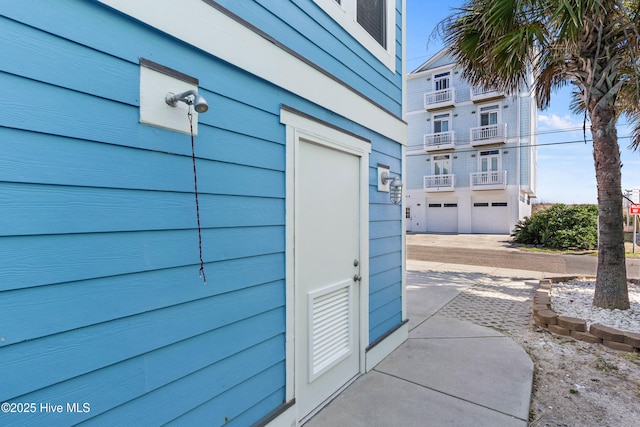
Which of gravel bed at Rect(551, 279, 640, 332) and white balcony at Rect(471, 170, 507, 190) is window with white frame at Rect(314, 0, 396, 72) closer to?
gravel bed at Rect(551, 279, 640, 332)

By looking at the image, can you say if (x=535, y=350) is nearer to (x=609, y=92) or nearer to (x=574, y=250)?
(x=609, y=92)

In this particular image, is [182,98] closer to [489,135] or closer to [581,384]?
[581,384]

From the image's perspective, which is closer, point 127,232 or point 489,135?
point 127,232

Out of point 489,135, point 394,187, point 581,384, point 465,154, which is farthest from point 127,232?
point 465,154

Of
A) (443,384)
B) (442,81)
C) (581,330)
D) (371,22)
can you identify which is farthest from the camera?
(442,81)

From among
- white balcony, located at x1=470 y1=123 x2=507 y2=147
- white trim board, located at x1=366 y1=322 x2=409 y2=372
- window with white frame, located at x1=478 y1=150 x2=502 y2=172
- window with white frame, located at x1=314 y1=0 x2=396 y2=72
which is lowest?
white trim board, located at x1=366 y1=322 x2=409 y2=372

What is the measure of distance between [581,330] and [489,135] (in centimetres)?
1686

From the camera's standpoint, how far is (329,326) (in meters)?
2.67

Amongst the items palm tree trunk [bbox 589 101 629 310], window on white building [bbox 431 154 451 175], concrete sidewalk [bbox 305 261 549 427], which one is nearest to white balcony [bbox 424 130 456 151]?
window on white building [bbox 431 154 451 175]

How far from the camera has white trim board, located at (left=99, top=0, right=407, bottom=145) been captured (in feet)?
4.80

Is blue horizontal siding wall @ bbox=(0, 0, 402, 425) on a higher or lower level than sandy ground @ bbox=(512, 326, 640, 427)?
higher

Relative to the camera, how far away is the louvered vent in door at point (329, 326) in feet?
8.14

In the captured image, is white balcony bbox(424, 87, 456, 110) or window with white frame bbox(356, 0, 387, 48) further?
white balcony bbox(424, 87, 456, 110)

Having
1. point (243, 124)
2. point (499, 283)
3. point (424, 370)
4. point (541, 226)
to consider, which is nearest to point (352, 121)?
point (243, 124)
